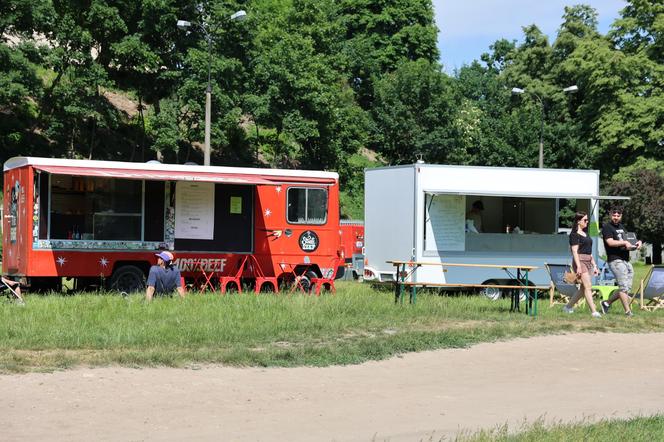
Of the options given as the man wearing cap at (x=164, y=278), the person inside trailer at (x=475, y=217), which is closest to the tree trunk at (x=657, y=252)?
the person inside trailer at (x=475, y=217)

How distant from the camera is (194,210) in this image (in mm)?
20250

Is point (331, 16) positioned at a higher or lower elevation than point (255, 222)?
higher

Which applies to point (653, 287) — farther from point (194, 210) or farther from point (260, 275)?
point (194, 210)

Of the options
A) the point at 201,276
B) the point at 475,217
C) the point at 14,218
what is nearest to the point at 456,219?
the point at 475,217

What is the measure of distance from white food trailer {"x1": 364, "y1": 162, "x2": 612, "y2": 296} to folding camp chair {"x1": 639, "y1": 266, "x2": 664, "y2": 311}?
13.2ft

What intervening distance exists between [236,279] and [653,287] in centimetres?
847

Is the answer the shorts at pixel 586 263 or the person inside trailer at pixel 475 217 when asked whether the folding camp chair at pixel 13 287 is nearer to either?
the shorts at pixel 586 263

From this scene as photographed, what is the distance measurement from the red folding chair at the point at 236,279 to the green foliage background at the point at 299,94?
452 inches

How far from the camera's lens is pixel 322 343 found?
1241cm

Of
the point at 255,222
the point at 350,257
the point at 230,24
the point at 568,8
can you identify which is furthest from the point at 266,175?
the point at 568,8

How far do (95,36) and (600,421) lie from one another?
121ft

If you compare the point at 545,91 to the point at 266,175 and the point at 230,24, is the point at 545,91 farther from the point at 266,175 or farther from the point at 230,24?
the point at 266,175

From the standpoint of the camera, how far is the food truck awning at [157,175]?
60.0 ft

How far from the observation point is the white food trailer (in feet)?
69.4
